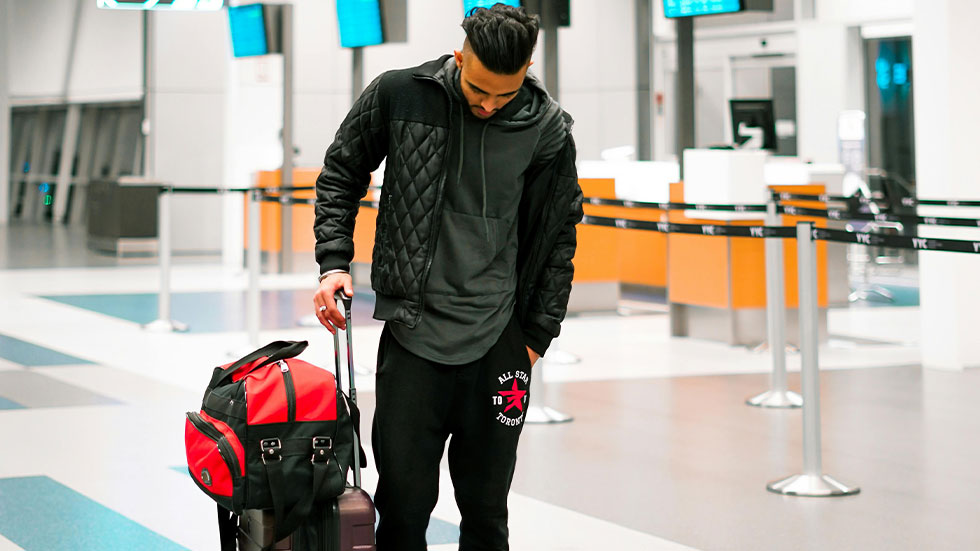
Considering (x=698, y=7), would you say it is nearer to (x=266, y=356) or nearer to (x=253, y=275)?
(x=253, y=275)

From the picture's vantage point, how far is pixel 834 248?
33.4 feet

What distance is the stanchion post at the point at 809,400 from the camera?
495 cm

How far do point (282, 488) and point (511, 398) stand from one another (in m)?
0.53

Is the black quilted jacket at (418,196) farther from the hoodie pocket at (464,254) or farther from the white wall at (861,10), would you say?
the white wall at (861,10)

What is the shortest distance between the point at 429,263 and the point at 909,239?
2.98 meters

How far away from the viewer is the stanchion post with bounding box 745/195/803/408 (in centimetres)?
662

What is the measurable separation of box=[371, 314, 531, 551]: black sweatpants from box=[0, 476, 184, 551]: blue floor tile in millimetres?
1528

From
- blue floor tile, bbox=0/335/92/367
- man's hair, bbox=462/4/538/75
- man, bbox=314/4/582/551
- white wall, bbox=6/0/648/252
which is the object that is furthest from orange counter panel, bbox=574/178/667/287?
man's hair, bbox=462/4/538/75

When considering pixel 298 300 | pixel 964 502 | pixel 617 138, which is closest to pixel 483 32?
pixel 964 502

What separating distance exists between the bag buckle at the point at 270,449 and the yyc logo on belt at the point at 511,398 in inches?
18.5

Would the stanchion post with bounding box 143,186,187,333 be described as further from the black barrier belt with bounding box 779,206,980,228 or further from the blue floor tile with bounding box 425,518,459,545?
the blue floor tile with bounding box 425,518,459,545

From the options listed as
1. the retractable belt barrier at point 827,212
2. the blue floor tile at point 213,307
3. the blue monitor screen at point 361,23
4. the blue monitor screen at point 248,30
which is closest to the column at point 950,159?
the retractable belt barrier at point 827,212

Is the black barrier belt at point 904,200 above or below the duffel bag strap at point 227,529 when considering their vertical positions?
above

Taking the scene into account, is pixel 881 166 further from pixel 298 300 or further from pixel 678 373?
pixel 678 373
